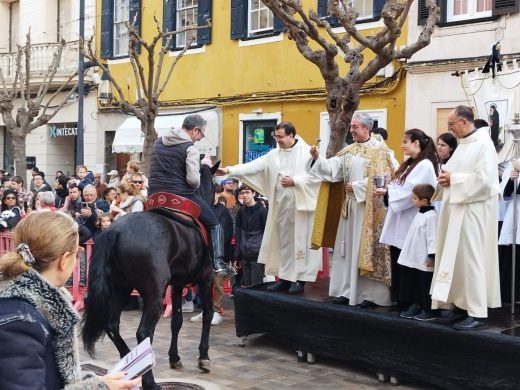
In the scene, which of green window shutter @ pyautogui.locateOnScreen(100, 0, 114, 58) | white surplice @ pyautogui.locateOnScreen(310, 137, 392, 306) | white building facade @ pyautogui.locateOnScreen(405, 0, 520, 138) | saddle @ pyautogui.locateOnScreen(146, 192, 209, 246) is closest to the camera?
saddle @ pyautogui.locateOnScreen(146, 192, 209, 246)

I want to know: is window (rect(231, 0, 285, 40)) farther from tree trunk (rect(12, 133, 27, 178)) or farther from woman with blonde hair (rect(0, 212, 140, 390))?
woman with blonde hair (rect(0, 212, 140, 390))

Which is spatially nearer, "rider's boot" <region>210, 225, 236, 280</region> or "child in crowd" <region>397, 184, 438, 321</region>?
"child in crowd" <region>397, 184, 438, 321</region>

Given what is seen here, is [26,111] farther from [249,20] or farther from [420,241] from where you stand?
[420,241]

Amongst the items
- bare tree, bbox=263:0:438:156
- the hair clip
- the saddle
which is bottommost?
the saddle

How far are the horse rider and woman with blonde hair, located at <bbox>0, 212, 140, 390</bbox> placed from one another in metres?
4.05

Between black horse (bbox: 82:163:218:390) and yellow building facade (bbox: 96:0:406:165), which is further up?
yellow building facade (bbox: 96:0:406:165)

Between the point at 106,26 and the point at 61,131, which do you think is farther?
the point at 61,131

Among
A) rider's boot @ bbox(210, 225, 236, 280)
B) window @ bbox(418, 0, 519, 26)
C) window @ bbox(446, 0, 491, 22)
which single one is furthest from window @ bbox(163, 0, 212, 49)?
rider's boot @ bbox(210, 225, 236, 280)

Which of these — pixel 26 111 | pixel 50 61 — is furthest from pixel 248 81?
pixel 50 61

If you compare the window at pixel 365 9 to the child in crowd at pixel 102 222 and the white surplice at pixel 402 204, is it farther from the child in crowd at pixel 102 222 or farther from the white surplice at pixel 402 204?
the white surplice at pixel 402 204

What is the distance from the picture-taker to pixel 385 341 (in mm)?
6590

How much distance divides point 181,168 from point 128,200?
3252 millimetres

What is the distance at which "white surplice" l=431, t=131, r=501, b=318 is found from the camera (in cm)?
596

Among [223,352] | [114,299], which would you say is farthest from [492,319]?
[114,299]
